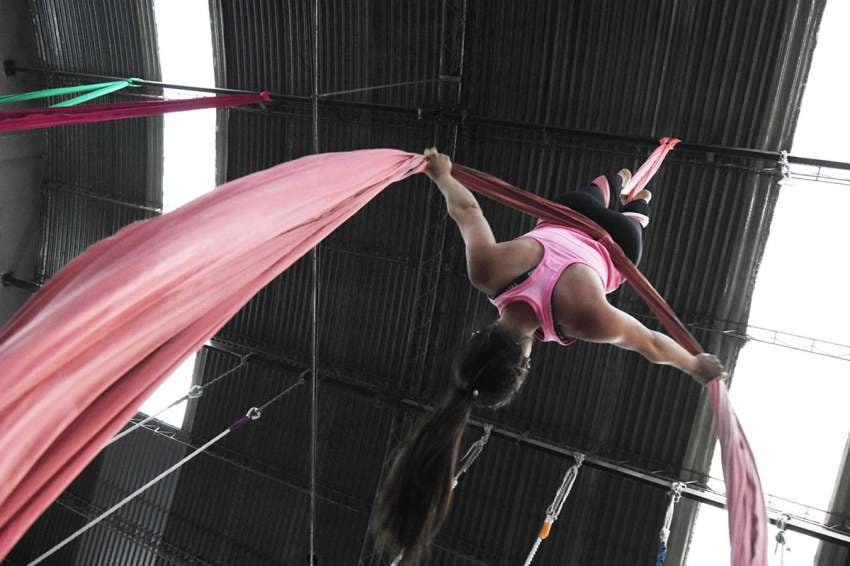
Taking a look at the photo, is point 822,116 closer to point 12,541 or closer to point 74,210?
point 12,541

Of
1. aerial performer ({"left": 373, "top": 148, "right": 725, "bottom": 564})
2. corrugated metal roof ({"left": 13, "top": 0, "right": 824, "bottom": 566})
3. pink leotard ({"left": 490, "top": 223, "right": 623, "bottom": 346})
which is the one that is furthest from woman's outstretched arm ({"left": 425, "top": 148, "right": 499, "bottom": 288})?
corrugated metal roof ({"left": 13, "top": 0, "right": 824, "bottom": 566})

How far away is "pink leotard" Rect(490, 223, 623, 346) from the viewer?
8.77 feet

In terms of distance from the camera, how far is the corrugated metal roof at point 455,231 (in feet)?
25.0

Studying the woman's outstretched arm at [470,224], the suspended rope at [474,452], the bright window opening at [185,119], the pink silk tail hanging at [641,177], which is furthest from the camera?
the bright window opening at [185,119]

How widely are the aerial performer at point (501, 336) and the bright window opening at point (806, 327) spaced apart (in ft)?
17.0

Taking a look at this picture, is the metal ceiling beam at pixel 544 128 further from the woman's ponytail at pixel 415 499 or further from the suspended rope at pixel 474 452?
the woman's ponytail at pixel 415 499

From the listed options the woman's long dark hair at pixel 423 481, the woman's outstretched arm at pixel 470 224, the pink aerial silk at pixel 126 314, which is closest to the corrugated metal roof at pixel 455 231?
the woman's outstretched arm at pixel 470 224

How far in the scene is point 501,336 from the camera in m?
2.59

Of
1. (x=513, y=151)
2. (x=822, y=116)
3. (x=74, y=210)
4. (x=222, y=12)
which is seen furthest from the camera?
(x=74, y=210)

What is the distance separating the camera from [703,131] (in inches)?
299

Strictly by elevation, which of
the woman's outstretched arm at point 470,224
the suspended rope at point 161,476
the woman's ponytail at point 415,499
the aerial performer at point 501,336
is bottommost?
the suspended rope at point 161,476

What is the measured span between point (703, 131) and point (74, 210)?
9.44 meters

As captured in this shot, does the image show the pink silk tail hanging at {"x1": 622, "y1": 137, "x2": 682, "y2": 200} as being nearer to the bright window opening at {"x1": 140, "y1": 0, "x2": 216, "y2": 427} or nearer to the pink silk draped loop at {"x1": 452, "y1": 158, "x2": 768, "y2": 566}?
the pink silk draped loop at {"x1": 452, "y1": 158, "x2": 768, "y2": 566}


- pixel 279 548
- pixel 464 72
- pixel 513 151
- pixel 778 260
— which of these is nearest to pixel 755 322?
pixel 778 260
